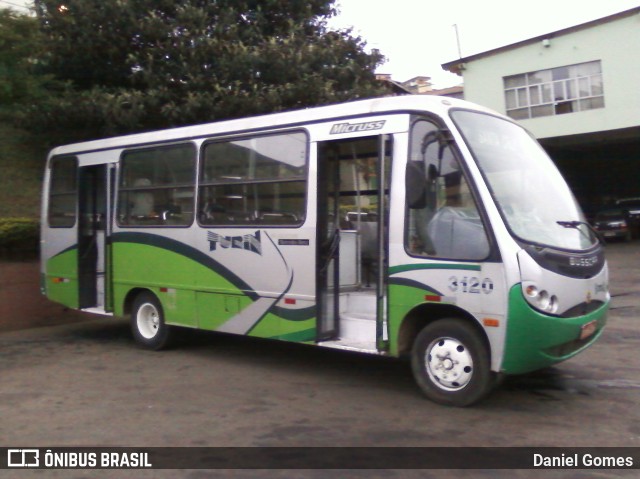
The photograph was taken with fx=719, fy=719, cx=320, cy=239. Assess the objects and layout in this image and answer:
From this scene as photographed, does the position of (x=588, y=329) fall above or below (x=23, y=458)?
above

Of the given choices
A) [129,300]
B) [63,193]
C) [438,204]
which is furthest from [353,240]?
[63,193]

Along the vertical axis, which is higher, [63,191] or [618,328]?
[63,191]

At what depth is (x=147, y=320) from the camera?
33.8 ft

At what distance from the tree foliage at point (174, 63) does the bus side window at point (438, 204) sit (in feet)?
22.2

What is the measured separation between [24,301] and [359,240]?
22.9ft

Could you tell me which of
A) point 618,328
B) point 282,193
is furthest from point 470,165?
point 618,328

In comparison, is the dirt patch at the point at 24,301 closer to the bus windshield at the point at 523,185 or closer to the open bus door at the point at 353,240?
the open bus door at the point at 353,240

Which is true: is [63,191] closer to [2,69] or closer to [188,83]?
[188,83]

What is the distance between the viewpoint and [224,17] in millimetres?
13625

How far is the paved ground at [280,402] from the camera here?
604cm

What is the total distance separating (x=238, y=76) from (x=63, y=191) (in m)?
4.01

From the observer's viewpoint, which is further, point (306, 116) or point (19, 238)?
point (19, 238)

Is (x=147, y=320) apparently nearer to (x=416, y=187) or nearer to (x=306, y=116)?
(x=306, y=116)

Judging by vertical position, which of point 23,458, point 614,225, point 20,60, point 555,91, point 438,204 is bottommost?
point 23,458
